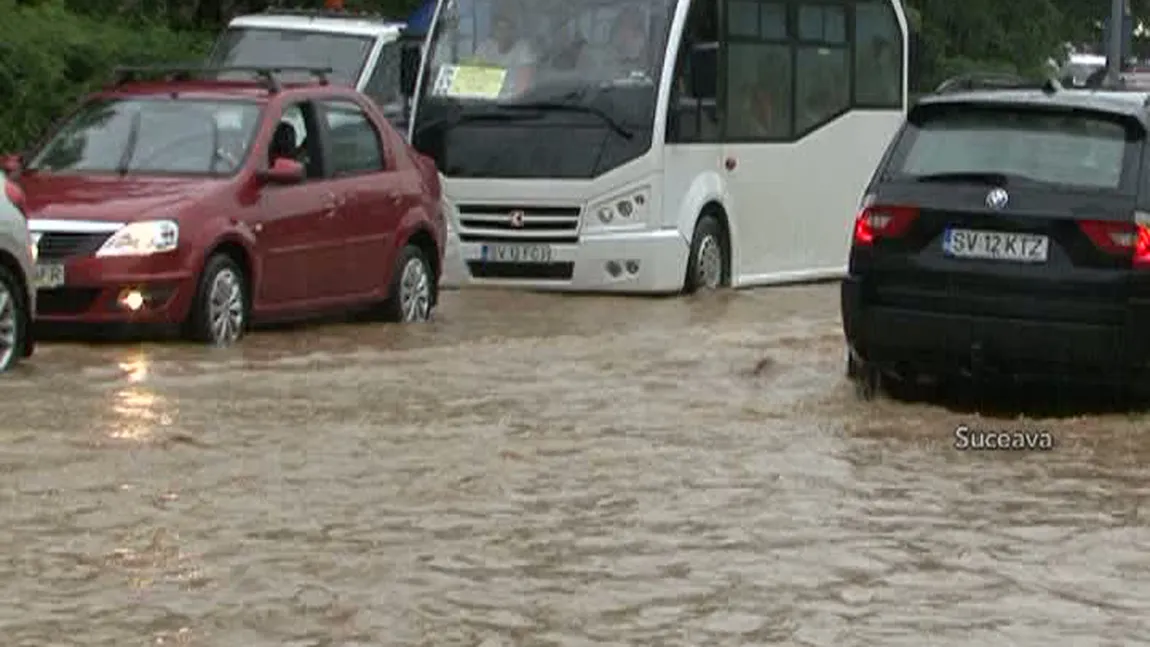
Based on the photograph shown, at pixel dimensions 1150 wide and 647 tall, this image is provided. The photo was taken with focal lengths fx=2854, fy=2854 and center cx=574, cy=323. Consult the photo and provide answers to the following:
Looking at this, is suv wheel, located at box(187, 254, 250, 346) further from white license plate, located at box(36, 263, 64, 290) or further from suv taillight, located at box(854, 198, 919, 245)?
suv taillight, located at box(854, 198, 919, 245)

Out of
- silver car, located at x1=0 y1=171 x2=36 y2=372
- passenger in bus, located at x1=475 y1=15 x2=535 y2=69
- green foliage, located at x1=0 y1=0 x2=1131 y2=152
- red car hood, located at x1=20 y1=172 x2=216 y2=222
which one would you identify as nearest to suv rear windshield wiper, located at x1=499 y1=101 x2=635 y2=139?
passenger in bus, located at x1=475 y1=15 x2=535 y2=69

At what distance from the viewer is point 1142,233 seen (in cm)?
1310

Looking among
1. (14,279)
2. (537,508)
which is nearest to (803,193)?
(14,279)

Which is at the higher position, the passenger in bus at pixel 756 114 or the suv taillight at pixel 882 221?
the suv taillight at pixel 882 221

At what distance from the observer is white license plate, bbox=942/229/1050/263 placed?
1327cm

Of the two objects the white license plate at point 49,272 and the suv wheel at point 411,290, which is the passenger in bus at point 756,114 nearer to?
the suv wheel at point 411,290

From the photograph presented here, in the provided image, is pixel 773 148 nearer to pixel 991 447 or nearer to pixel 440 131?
pixel 440 131

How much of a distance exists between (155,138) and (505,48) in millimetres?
5605

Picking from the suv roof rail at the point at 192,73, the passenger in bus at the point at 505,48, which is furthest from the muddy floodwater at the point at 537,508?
the passenger in bus at the point at 505,48

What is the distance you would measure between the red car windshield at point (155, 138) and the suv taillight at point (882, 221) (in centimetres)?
477

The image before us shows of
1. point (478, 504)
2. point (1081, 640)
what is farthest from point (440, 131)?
point (1081, 640)

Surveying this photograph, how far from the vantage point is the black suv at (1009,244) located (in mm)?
13156

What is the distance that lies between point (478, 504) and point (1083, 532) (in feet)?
7.45

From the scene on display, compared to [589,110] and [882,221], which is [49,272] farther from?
[589,110]
